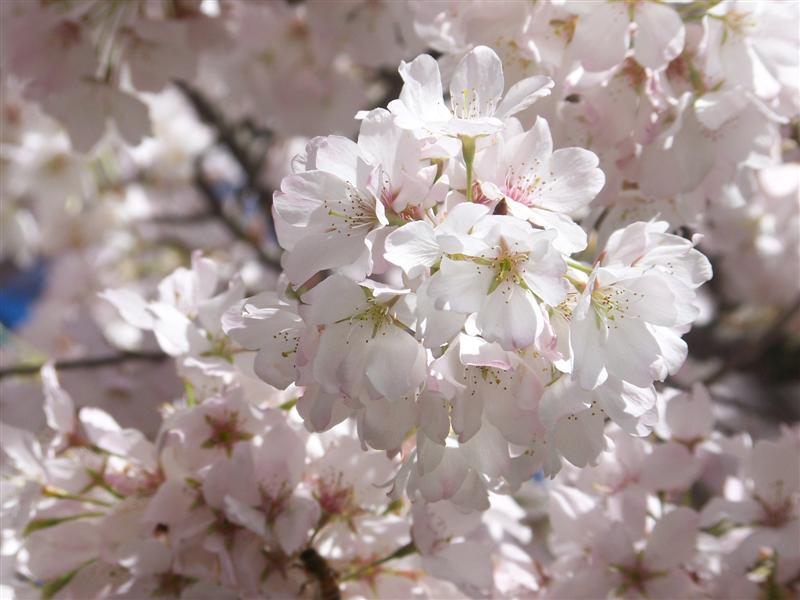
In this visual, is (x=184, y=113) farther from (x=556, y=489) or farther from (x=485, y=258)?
(x=485, y=258)

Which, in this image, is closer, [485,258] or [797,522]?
[485,258]

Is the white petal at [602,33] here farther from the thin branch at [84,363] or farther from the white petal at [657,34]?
the thin branch at [84,363]

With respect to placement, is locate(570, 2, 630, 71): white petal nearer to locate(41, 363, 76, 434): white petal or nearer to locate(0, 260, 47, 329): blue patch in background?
locate(41, 363, 76, 434): white petal

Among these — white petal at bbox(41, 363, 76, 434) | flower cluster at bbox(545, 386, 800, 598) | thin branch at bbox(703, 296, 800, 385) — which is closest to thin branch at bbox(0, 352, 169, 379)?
white petal at bbox(41, 363, 76, 434)

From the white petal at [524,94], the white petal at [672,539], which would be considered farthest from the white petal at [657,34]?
the white petal at [672,539]

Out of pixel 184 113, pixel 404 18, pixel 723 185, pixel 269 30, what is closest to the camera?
pixel 723 185

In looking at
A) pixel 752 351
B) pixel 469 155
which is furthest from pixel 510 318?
pixel 752 351

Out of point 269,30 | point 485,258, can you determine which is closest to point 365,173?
point 485,258
